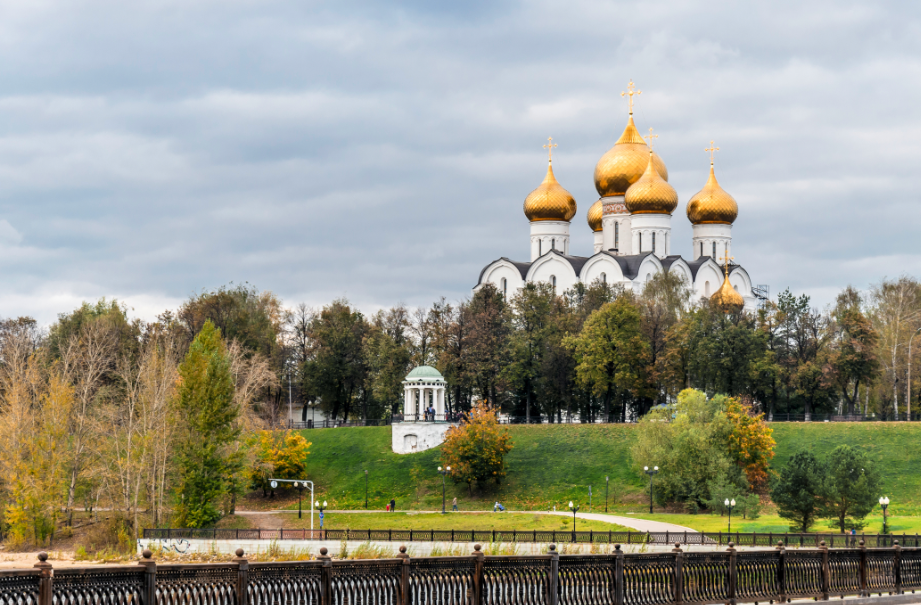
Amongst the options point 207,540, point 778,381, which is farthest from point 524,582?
point 778,381

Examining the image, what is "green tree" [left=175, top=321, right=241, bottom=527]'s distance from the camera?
37688mm

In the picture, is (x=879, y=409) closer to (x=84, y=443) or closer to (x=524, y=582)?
(x=84, y=443)

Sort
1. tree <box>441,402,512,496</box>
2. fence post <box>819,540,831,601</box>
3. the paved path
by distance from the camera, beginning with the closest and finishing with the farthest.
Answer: fence post <box>819,540,831,601</box> → the paved path → tree <box>441,402,512,496</box>

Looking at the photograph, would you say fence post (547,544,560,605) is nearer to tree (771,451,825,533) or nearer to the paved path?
tree (771,451,825,533)

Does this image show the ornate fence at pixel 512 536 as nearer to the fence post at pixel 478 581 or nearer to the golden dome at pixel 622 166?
the fence post at pixel 478 581

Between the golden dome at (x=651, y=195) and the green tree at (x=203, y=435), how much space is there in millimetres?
38384

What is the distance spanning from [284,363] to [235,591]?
5924 cm

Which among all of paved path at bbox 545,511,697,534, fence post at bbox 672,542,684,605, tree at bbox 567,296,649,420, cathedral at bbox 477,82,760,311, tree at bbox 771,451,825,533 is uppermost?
cathedral at bbox 477,82,760,311

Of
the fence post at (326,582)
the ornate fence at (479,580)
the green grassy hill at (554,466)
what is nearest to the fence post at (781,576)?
the ornate fence at (479,580)

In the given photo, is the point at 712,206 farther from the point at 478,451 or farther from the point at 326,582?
the point at 326,582

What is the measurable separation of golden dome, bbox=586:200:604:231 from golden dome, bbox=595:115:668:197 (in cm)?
152

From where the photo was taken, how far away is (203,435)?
38.5 meters

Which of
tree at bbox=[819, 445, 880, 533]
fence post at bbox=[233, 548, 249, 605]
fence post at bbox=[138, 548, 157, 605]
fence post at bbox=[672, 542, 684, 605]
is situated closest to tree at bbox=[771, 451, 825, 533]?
tree at bbox=[819, 445, 880, 533]

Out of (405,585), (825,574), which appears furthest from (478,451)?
(405,585)
